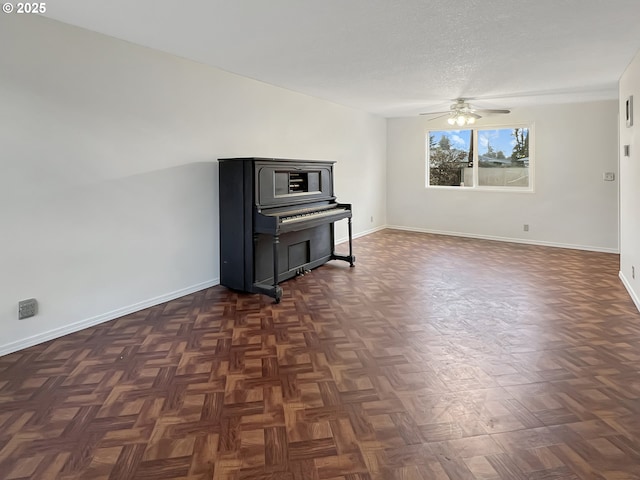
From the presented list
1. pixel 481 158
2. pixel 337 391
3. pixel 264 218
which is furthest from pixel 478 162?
pixel 337 391

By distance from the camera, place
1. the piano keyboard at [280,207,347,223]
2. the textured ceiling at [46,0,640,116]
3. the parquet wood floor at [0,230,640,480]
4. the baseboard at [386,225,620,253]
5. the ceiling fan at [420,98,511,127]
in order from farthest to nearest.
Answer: the baseboard at [386,225,620,253]
the ceiling fan at [420,98,511,127]
the piano keyboard at [280,207,347,223]
the textured ceiling at [46,0,640,116]
the parquet wood floor at [0,230,640,480]

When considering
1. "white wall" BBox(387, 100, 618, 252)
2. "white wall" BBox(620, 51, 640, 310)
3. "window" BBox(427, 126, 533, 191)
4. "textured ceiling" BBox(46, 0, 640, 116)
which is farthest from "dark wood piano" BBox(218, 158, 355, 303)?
"window" BBox(427, 126, 533, 191)

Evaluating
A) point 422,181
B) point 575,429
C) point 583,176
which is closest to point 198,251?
point 575,429

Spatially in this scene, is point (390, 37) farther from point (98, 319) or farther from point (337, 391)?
point (98, 319)

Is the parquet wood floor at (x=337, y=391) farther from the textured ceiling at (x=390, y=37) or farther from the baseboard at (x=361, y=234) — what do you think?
the baseboard at (x=361, y=234)

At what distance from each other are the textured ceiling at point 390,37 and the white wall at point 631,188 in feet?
0.69

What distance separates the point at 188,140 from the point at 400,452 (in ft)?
10.7

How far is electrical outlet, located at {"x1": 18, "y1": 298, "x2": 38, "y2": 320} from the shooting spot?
2.79 meters

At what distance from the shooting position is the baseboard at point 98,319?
280 cm

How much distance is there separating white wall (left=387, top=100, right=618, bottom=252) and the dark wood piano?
11.5 ft

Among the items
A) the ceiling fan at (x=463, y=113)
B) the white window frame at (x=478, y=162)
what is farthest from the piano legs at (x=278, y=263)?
the white window frame at (x=478, y=162)

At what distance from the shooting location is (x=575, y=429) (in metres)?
1.89

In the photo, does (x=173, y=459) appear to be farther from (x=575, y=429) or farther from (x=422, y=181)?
(x=422, y=181)

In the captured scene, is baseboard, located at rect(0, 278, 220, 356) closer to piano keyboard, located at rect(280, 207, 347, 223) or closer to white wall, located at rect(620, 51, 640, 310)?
piano keyboard, located at rect(280, 207, 347, 223)
